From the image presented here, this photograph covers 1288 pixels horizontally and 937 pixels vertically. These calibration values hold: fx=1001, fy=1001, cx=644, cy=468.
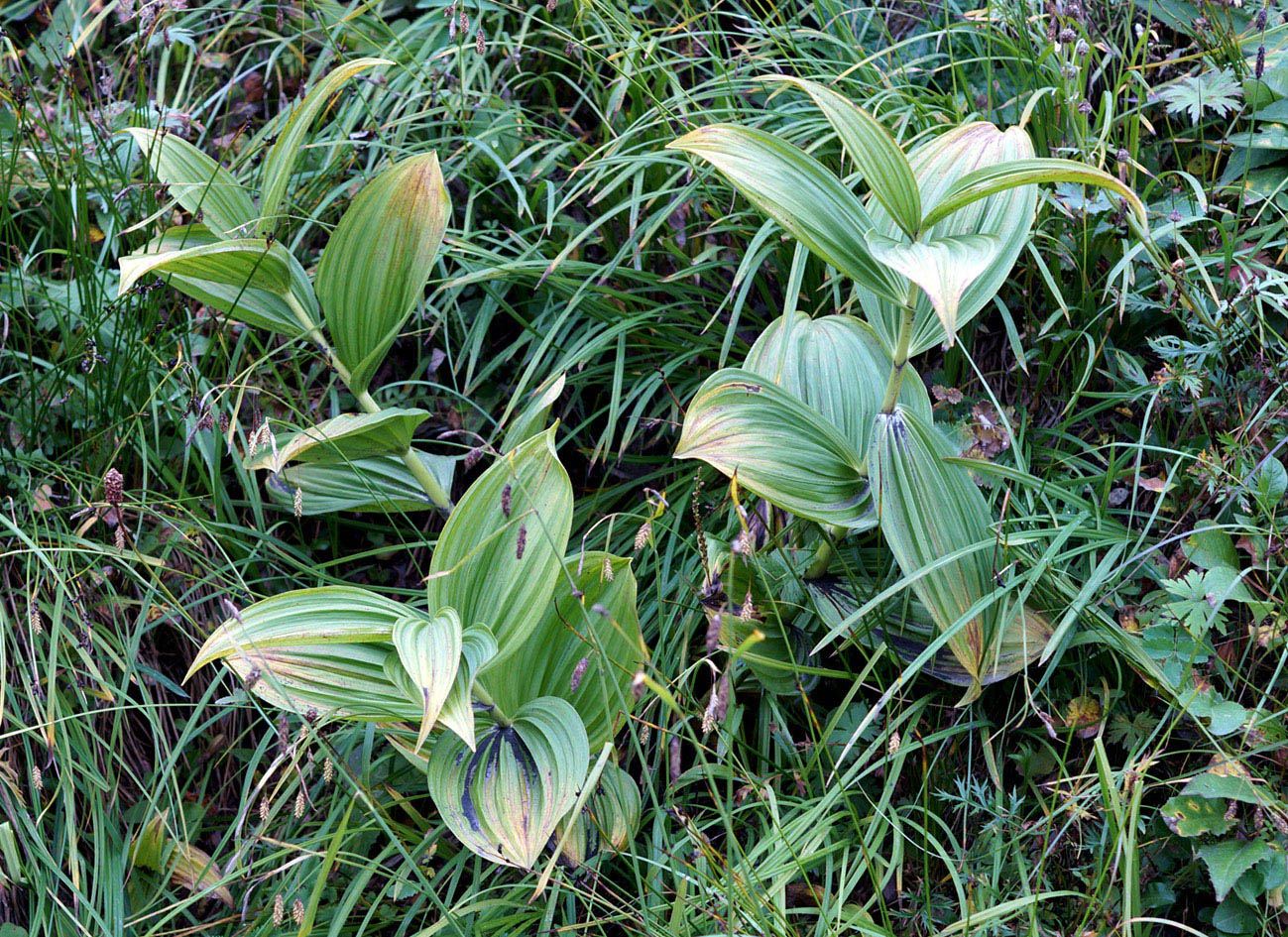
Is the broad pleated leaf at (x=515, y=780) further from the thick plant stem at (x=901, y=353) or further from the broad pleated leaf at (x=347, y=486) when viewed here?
the thick plant stem at (x=901, y=353)

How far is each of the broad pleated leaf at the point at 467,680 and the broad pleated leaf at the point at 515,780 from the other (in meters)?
0.14

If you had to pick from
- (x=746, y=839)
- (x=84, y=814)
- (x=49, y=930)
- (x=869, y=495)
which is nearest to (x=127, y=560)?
(x=84, y=814)

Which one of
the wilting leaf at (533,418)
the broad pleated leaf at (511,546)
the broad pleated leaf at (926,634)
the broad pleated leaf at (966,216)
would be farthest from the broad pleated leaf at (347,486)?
the broad pleated leaf at (966,216)

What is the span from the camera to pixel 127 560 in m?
1.80

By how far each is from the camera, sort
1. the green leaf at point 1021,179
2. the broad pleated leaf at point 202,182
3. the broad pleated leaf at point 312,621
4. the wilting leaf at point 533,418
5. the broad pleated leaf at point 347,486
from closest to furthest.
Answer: the green leaf at point 1021,179 → the broad pleated leaf at point 312,621 → the wilting leaf at point 533,418 → the broad pleated leaf at point 202,182 → the broad pleated leaf at point 347,486

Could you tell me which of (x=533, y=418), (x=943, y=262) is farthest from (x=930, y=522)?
(x=533, y=418)

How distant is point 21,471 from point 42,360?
0.27 meters

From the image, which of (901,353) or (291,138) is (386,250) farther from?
(901,353)

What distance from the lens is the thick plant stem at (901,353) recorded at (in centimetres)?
135

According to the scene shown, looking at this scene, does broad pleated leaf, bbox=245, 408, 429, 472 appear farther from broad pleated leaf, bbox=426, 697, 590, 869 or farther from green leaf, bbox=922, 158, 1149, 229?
green leaf, bbox=922, 158, 1149, 229

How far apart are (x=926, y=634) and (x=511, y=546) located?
2.18 ft

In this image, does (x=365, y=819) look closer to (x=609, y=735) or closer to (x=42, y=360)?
(x=609, y=735)

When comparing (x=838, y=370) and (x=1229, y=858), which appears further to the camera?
(x=838, y=370)

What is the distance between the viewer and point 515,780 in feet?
4.47
